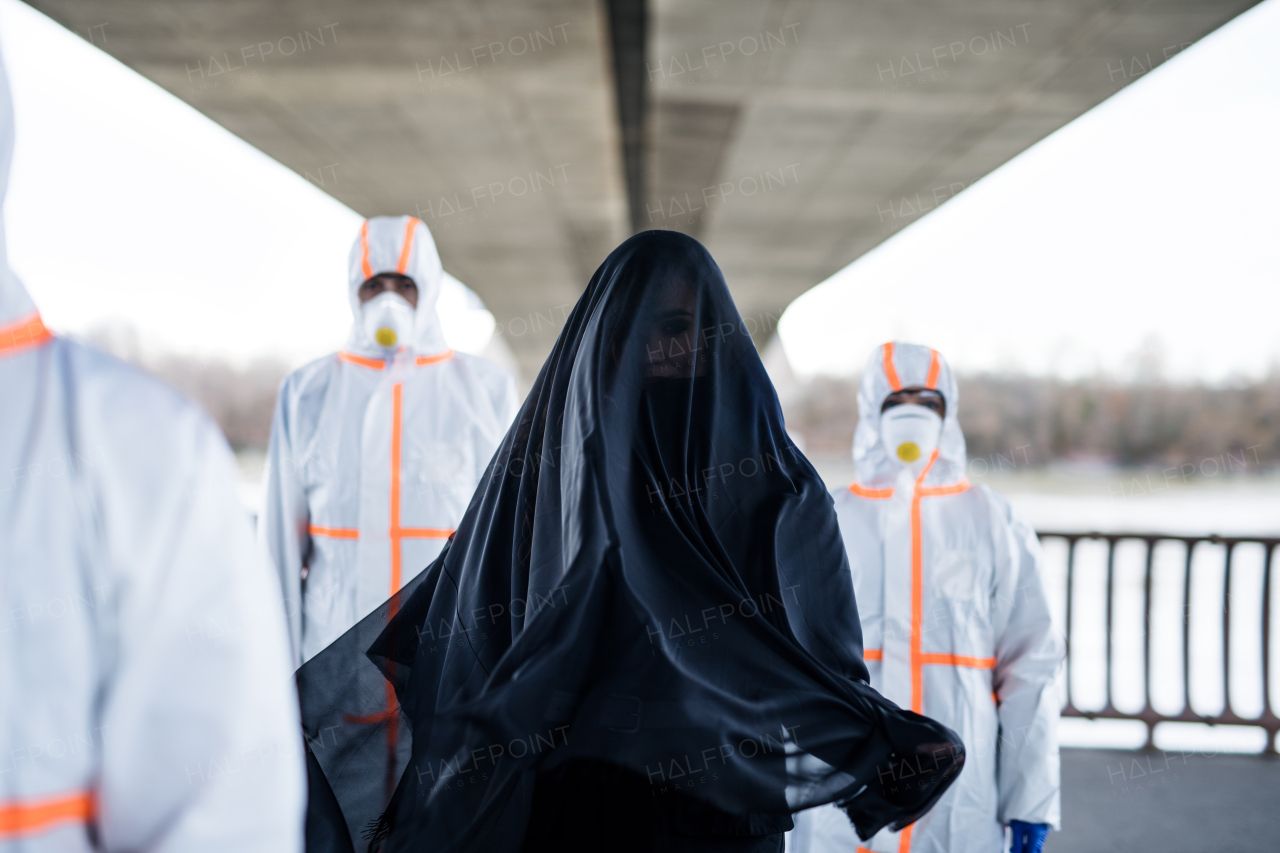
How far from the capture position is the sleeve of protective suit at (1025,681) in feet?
7.96

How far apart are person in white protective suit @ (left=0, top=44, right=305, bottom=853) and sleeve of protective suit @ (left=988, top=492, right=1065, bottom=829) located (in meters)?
2.21

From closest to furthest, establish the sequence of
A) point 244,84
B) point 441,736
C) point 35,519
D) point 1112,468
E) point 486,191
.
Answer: point 35,519
point 441,736
point 244,84
point 486,191
point 1112,468

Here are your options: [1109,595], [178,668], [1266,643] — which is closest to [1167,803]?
[1109,595]

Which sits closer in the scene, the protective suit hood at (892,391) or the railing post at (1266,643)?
the protective suit hood at (892,391)

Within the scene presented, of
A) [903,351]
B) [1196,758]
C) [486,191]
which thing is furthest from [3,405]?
[486,191]

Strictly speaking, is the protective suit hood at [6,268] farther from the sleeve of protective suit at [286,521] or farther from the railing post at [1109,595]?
the railing post at [1109,595]

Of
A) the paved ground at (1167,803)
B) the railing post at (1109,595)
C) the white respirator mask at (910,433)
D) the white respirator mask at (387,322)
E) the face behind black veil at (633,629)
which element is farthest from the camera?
the railing post at (1109,595)

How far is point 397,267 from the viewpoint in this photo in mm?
3453

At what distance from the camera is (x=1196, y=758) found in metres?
4.80

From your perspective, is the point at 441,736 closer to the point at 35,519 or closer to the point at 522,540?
the point at 522,540

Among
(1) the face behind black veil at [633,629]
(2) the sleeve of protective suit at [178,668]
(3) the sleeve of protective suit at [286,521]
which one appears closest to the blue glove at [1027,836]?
(1) the face behind black veil at [633,629]

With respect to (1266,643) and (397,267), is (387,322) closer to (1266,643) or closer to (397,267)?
(397,267)

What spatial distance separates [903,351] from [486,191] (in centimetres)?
1253

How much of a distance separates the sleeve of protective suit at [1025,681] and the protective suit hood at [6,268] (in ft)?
8.14
